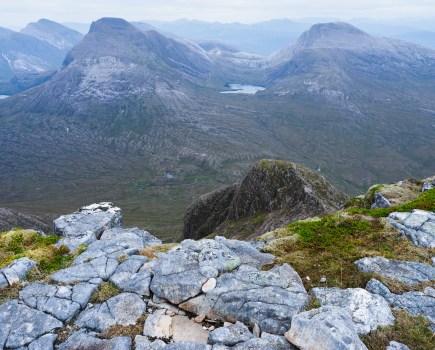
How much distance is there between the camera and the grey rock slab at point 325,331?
13.5m

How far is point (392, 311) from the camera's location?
663 inches

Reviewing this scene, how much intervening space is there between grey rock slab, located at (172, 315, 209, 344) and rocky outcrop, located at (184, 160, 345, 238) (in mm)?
66219

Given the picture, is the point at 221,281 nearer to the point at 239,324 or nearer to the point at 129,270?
the point at 239,324

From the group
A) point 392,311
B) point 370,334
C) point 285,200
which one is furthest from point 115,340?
point 285,200

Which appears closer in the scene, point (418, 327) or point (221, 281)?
point (418, 327)

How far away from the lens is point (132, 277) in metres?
20.5

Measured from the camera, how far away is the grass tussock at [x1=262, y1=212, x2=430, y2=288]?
65.3 feet

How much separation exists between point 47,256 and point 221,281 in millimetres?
12450

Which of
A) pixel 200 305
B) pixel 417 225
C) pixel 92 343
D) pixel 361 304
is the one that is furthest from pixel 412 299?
pixel 92 343

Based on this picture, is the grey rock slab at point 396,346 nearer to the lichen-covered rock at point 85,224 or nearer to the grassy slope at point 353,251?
the grassy slope at point 353,251

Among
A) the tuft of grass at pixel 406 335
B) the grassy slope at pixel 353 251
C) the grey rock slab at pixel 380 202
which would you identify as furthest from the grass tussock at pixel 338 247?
the grey rock slab at pixel 380 202

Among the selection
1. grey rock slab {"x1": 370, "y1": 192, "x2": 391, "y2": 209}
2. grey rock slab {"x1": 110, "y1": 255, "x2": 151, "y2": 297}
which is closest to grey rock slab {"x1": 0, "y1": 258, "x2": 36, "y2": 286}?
grey rock slab {"x1": 110, "y1": 255, "x2": 151, "y2": 297}

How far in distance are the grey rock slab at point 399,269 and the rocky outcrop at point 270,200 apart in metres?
60.0

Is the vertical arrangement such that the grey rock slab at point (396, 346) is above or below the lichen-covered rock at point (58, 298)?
below
